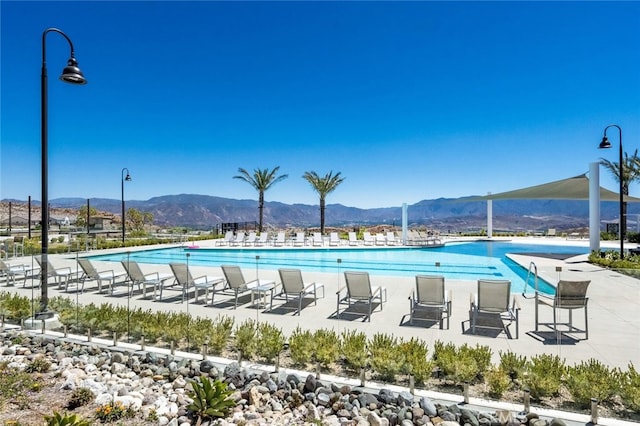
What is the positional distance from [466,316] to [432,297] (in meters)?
0.72

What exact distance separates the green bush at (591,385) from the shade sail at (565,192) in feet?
55.6

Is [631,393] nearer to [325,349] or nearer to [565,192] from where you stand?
[325,349]

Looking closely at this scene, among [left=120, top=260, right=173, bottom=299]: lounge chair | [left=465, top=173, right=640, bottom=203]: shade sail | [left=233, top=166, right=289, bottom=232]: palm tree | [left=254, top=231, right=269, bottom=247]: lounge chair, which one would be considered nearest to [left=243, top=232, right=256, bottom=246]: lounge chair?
[left=254, top=231, right=269, bottom=247]: lounge chair

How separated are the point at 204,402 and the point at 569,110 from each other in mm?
24944

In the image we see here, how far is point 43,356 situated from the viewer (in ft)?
13.4

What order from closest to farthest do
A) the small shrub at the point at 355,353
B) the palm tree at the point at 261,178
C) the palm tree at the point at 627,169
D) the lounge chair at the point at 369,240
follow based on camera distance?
the small shrub at the point at 355,353 → the lounge chair at the point at 369,240 → the palm tree at the point at 627,169 → the palm tree at the point at 261,178

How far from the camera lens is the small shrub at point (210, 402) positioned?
2820 millimetres

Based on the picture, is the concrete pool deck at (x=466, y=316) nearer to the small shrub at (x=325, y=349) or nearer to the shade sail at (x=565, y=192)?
the small shrub at (x=325, y=349)

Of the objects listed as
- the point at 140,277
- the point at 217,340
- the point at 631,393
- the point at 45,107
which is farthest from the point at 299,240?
the point at 631,393

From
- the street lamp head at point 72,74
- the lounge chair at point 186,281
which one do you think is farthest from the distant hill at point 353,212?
the street lamp head at point 72,74

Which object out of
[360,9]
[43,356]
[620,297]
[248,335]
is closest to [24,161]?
[360,9]

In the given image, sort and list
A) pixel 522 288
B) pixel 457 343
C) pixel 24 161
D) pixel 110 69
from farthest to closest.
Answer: pixel 24 161 < pixel 110 69 < pixel 522 288 < pixel 457 343

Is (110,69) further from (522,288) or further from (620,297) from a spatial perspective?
(620,297)

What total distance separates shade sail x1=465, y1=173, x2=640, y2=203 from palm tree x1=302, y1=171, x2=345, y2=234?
12.0 metres
